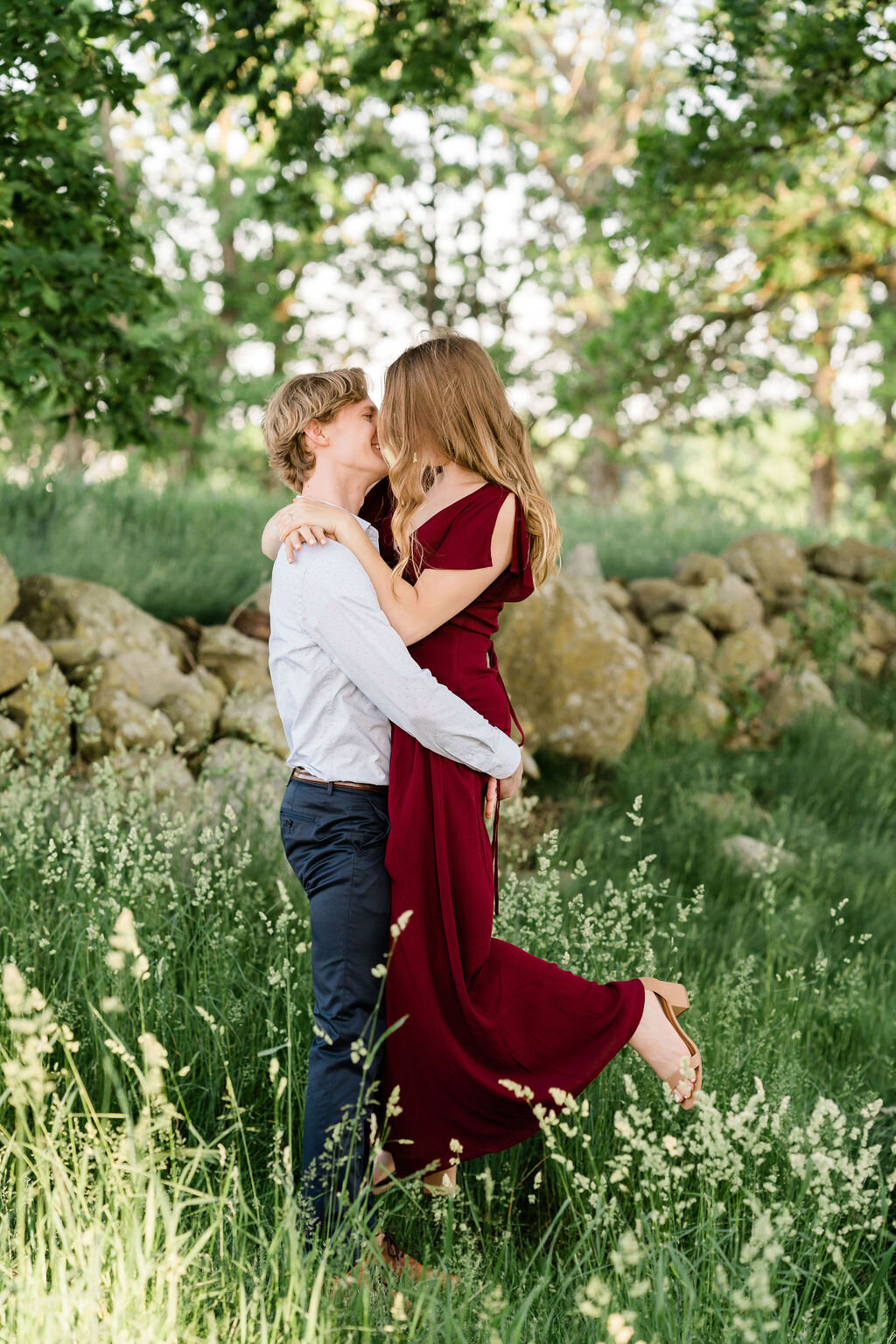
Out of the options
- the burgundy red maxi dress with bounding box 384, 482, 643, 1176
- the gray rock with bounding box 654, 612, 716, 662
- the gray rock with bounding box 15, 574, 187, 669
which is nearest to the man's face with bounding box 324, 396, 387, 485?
the burgundy red maxi dress with bounding box 384, 482, 643, 1176

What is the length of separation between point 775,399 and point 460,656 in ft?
52.4

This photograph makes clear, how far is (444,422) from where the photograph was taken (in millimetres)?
2338

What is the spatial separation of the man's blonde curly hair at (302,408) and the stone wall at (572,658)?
5.46ft

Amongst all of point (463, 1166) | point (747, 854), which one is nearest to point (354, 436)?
point (463, 1166)

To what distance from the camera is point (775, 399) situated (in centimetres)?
1675

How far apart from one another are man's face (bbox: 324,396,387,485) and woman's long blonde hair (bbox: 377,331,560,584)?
0.09m

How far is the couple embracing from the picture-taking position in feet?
7.29

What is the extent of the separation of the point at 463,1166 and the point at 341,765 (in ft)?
3.91

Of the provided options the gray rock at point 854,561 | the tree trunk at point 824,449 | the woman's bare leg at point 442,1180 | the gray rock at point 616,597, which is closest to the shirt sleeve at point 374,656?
the woman's bare leg at point 442,1180

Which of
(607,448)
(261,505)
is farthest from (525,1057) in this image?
(607,448)

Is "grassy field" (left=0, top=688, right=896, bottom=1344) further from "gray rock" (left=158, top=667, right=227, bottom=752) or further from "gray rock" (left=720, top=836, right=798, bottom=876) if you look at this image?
"gray rock" (left=158, top=667, right=227, bottom=752)

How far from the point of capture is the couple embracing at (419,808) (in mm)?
2221

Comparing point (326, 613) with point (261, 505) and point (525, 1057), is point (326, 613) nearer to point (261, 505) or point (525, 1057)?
point (525, 1057)

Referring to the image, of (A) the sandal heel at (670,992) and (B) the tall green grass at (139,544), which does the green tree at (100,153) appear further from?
(A) the sandal heel at (670,992)
